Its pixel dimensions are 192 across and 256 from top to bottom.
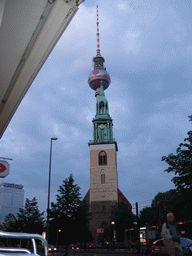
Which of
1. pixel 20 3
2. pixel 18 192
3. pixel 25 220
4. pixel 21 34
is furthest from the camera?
pixel 18 192

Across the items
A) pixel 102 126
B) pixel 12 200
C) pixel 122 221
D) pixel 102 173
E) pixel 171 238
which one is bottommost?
pixel 122 221

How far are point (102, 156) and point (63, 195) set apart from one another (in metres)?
38.9

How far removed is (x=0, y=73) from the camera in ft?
14.3

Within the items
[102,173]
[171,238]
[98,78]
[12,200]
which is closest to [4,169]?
[171,238]

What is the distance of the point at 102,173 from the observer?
61719 mm

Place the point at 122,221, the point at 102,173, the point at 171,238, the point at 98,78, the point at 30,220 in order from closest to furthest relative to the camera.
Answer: the point at 171,238 < the point at 30,220 < the point at 122,221 < the point at 102,173 < the point at 98,78

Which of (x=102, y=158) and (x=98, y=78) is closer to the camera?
(x=102, y=158)

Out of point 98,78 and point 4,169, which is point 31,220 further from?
point 98,78

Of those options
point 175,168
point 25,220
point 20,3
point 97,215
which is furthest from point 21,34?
point 97,215

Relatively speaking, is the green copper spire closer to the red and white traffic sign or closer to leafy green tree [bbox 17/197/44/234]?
leafy green tree [bbox 17/197/44/234]

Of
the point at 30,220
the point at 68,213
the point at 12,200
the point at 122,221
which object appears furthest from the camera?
the point at 12,200

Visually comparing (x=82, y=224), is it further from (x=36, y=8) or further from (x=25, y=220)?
(x=36, y=8)

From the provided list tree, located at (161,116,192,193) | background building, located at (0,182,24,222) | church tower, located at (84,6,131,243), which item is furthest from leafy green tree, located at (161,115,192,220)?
background building, located at (0,182,24,222)

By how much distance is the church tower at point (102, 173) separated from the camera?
185 ft
